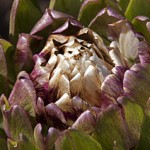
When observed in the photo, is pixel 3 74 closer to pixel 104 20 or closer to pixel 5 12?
pixel 104 20

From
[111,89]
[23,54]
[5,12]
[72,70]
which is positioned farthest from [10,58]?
[5,12]

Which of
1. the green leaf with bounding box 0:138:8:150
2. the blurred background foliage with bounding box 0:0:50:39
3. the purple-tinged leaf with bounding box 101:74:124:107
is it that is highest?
the purple-tinged leaf with bounding box 101:74:124:107

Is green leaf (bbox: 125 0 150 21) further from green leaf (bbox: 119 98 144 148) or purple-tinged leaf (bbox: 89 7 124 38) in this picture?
green leaf (bbox: 119 98 144 148)

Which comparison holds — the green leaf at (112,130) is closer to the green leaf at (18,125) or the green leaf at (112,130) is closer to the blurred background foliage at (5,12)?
the green leaf at (18,125)

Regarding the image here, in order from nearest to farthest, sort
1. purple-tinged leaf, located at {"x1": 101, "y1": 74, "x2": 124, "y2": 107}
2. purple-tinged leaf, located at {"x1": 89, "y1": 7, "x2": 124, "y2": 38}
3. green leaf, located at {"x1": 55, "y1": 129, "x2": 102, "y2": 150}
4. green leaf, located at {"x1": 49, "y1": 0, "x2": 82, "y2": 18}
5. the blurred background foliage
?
green leaf, located at {"x1": 55, "y1": 129, "x2": 102, "y2": 150} < purple-tinged leaf, located at {"x1": 101, "y1": 74, "x2": 124, "y2": 107} < purple-tinged leaf, located at {"x1": 89, "y1": 7, "x2": 124, "y2": 38} < green leaf, located at {"x1": 49, "y1": 0, "x2": 82, "y2": 18} < the blurred background foliage

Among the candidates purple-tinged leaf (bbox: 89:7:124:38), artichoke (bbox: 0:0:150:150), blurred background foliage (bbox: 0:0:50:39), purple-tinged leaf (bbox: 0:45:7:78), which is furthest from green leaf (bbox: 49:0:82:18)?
blurred background foliage (bbox: 0:0:50:39)

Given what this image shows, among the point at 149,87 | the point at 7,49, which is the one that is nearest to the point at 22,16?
the point at 7,49

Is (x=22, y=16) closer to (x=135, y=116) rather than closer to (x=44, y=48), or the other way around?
(x=44, y=48)
